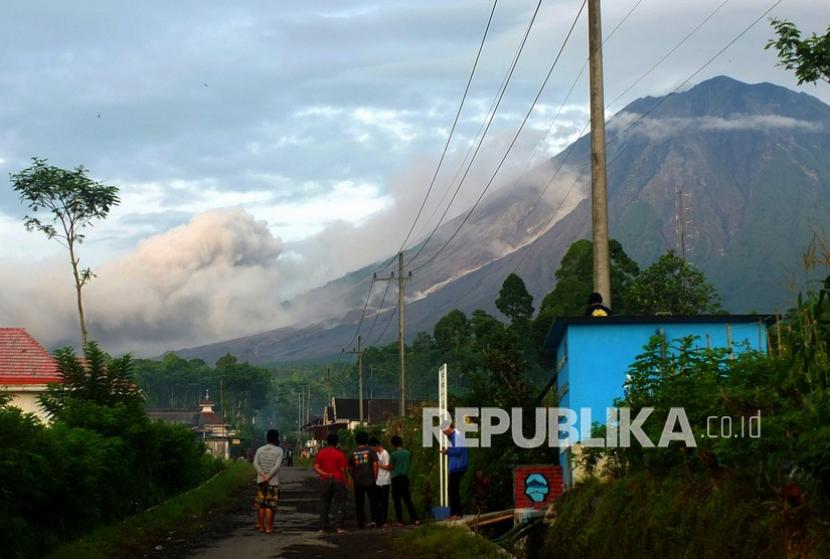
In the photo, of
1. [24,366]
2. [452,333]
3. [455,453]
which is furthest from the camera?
[452,333]

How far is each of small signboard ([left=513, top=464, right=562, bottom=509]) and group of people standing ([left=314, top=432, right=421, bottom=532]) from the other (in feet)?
7.54

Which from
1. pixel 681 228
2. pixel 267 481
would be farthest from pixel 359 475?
pixel 681 228

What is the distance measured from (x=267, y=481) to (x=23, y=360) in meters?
25.9

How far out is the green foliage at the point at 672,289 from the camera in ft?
271

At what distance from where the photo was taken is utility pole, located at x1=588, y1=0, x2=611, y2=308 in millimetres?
21016

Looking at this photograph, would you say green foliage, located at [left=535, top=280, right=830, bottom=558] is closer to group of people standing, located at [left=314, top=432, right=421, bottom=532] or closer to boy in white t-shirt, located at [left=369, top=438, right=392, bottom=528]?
group of people standing, located at [left=314, top=432, right=421, bottom=532]

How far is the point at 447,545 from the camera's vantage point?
1700 cm

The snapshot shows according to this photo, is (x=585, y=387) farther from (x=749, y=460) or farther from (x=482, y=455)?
(x=749, y=460)

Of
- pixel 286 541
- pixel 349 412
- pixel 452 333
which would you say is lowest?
pixel 286 541

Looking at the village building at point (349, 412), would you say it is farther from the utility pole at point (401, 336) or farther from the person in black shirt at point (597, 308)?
the person in black shirt at point (597, 308)

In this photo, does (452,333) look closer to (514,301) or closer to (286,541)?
(514,301)

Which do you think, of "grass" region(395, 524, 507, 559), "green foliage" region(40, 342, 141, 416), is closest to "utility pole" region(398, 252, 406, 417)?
"green foliage" region(40, 342, 141, 416)

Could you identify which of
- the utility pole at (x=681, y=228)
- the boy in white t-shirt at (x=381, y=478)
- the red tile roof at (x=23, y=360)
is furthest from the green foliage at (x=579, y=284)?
the boy in white t-shirt at (x=381, y=478)

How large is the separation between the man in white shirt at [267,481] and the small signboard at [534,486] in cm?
453
